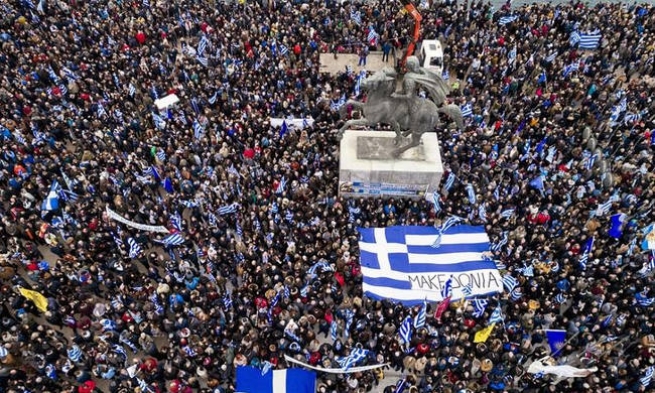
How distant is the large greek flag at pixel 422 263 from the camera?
58.7 ft

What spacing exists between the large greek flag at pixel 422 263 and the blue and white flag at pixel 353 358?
3.13m

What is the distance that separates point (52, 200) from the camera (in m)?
19.2

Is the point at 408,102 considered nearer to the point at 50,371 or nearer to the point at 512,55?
the point at 512,55

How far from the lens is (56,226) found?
18.3 m

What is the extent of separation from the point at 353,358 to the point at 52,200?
14314 mm

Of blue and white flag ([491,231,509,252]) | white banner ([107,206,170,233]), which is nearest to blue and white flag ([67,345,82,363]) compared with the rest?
white banner ([107,206,170,233])

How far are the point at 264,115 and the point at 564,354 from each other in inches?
692

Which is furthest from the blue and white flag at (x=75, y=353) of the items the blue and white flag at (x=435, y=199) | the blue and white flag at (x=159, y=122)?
the blue and white flag at (x=435, y=199)

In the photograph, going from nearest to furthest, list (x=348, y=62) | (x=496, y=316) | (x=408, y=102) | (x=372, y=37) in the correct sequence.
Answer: (x=496, y=316), (x=408, y=102), (x=372, y=37), (x=348, y=62)

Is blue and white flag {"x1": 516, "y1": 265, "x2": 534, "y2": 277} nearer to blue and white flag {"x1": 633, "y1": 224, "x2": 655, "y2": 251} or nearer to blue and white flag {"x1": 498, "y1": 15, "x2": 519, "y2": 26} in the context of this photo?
blue and white flag {"x1": 633, "y1": 224, "x2": 655, "y2": 251}

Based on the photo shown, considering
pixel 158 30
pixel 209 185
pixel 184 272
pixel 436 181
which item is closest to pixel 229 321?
pixel 184 272

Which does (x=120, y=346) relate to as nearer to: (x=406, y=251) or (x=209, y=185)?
(x=209, y=185)

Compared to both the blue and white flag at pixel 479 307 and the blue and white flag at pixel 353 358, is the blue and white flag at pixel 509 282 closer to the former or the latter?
the blue and white flag at pixel 479 307

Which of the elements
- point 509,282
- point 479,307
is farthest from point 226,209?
point 509,282
